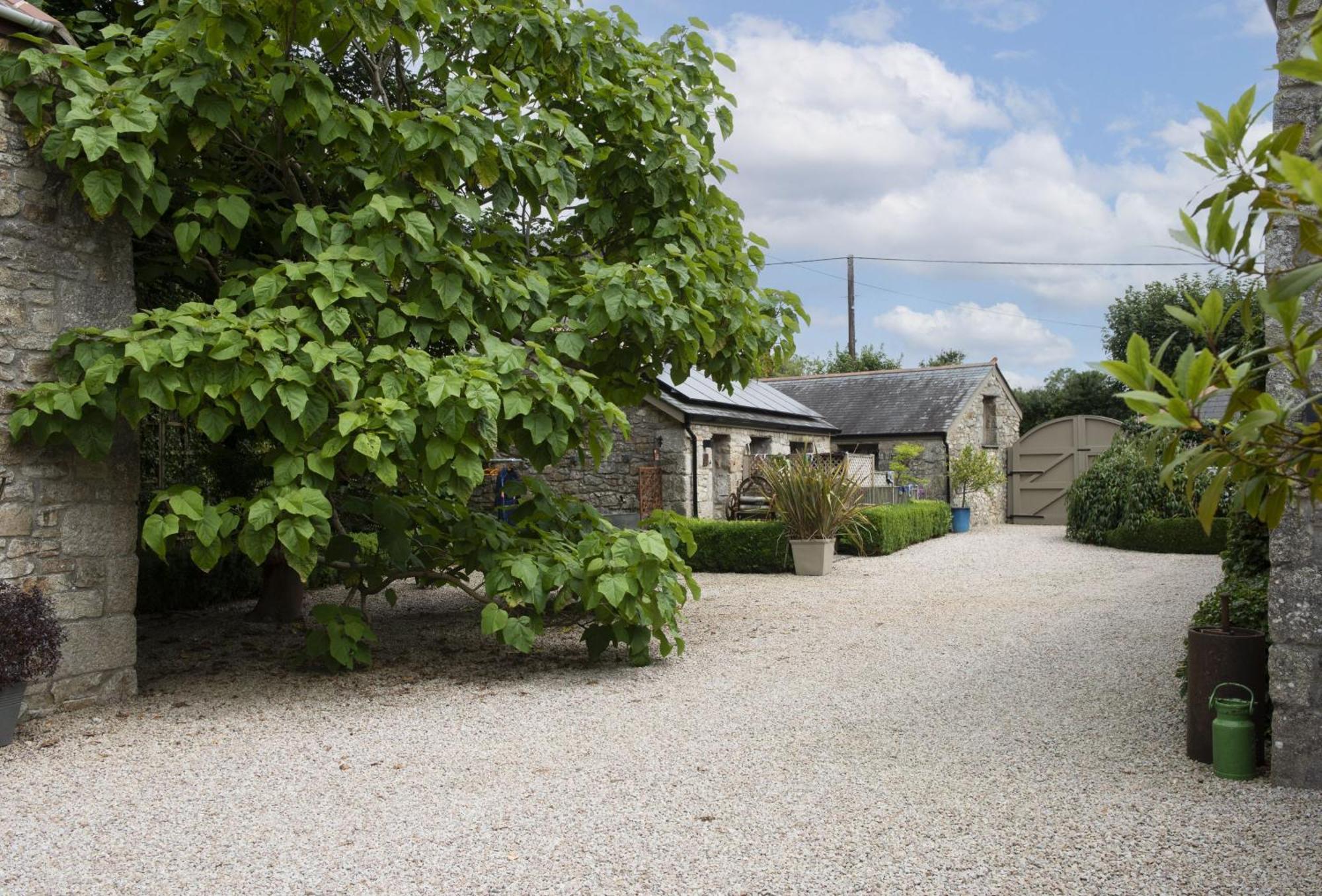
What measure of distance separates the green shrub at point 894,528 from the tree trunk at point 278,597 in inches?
320

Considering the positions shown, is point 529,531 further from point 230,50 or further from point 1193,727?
point 1193,727

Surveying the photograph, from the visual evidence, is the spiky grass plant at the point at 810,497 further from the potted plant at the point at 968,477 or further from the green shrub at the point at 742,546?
the potted plant at the point at 968,477

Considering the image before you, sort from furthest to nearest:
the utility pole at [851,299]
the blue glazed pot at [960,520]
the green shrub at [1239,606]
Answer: the utility pole at [851,299] → the blue glazed pot at [960,520] → the green shrub at [1239,606]

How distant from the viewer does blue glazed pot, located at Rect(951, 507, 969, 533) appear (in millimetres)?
19656

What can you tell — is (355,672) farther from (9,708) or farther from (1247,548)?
(1247,548)

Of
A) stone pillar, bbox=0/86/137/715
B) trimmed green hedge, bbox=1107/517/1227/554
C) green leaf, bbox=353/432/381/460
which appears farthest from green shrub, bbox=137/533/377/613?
trimmed green hedge, bbox=1107/517/1227/554

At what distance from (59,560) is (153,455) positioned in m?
5.12

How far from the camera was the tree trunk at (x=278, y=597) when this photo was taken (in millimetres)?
9547

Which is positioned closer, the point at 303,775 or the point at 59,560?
the point at 303,775

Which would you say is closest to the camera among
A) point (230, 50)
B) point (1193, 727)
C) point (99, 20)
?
point (1193, 727)

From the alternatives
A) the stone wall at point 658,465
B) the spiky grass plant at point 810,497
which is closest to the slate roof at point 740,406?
the stone wall at point 658,465

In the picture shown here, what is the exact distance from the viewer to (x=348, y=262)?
5664 millimetres

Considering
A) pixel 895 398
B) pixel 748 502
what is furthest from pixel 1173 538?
pixel 895 398

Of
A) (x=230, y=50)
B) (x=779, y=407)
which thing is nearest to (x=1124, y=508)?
(x=779, y=407)
